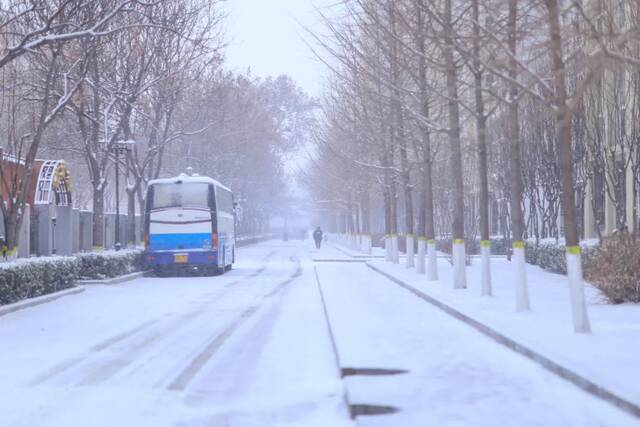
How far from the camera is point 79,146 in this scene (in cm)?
4128

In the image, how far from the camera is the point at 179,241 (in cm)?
3475

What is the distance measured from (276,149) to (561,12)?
7836 cm

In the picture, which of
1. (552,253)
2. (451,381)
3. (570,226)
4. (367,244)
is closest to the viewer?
(451,381)

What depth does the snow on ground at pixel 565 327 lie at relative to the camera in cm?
990

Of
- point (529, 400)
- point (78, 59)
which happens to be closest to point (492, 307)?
point (529, 400)

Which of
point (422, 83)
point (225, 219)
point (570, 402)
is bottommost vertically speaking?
point (570, 402)

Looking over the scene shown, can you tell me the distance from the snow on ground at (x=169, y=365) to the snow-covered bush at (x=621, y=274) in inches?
209

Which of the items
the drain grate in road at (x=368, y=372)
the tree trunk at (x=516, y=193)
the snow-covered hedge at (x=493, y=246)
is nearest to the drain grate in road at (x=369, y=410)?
the drain grate in road at (x=368, y=372)

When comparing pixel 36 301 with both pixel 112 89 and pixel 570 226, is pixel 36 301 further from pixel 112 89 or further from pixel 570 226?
pixel 112 89

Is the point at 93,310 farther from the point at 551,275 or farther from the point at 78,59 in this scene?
the point at 551,275

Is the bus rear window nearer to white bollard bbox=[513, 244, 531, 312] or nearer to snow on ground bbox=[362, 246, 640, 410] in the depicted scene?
snow on ground bbox=[362, 246, 640, 410]

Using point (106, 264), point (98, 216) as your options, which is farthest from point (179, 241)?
point (106, 264)

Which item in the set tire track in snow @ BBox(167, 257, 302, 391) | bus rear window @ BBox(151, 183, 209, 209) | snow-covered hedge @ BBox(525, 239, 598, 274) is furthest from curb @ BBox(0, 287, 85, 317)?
snow-covered hedge @ BBox(525, 239, 598, 274)

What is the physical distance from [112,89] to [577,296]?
78.4 ft
